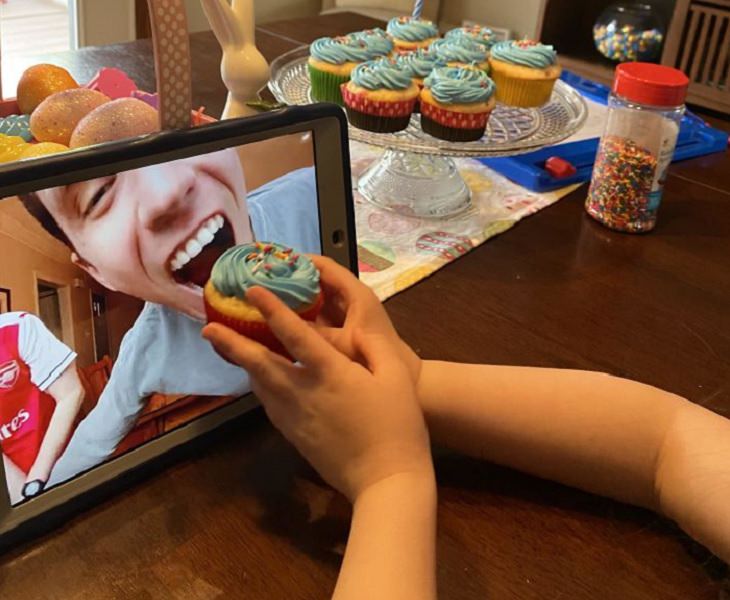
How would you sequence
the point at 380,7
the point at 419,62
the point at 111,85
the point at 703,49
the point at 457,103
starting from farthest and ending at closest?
the point at 380,7 < the point at 703,49 < the point at 419,62 < the point at 457,103 < the point at 111,85

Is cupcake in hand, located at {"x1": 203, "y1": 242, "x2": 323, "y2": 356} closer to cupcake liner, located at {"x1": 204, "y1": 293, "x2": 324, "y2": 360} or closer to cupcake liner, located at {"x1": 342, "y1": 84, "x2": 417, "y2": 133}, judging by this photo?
cupcake liner, located at {"x1": 204, "y1": 293, "x2": 324, "y2": 360}

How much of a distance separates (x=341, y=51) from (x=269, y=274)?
0.70m

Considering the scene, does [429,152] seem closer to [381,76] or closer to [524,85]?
[381,76]

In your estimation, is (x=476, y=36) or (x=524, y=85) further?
(x=476, y=36)

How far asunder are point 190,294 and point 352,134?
0.50 m

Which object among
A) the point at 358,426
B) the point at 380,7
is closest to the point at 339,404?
the point at 358,426

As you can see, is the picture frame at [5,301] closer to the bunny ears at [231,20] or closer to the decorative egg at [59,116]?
the decorative egg at [59,116]

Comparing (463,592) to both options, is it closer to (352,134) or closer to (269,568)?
(269,568)

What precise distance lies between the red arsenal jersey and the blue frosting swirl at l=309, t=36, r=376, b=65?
74 centimetres

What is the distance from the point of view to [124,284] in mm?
563

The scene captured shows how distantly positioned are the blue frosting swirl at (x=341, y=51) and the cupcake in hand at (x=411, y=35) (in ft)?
0.47

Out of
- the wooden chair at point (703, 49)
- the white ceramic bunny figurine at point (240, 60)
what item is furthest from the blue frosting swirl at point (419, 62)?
the wooden chair at point (703, 49)

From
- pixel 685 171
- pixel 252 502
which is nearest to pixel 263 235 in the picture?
pixel 252 502

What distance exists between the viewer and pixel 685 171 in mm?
1295
